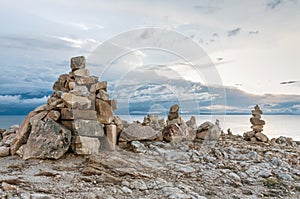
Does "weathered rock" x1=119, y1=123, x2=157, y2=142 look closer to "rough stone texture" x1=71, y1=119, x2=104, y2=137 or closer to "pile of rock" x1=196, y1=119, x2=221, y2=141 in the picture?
"rough stone texture" x1=71, y1=119, x2=104, y2=137

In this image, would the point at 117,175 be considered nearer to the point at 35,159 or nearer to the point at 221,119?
the point at 35,159

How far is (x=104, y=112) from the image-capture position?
47.8 ft

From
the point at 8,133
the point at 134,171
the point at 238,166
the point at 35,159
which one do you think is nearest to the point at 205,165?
the point at 238,166

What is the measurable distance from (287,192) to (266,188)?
2.44 ft

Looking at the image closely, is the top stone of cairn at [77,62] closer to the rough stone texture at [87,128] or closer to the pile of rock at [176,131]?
the rough stone texture at [87,128]

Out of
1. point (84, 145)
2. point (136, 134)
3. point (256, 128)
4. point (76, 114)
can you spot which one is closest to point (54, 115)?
point (76, 114)

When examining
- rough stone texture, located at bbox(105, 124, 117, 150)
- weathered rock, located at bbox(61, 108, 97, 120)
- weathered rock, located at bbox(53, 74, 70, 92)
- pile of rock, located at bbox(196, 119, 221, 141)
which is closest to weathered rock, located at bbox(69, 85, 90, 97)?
weathered rock, located at bbox(61, 108, 97, 120)

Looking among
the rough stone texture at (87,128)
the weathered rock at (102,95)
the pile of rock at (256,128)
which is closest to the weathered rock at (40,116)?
the rough stone texture at (87,128)

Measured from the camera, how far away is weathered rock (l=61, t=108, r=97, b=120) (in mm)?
13461

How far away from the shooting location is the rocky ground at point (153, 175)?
916cm

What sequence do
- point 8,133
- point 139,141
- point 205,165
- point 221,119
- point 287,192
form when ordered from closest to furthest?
point 287,192, point 205,165, point 139,141, point 8,133, point 221,119

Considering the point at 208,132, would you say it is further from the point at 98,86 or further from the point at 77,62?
the point at 77,62

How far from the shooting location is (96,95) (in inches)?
584

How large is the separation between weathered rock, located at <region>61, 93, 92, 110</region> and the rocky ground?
2.45 m
